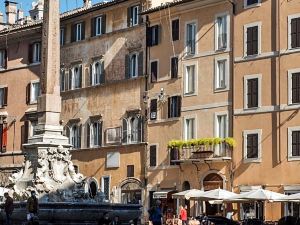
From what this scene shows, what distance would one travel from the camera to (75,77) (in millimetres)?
49406

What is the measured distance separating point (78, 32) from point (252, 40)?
44.8 ft

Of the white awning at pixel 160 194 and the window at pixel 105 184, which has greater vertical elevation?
the window at pixel 105 184

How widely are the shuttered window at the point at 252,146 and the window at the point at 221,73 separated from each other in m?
2.99

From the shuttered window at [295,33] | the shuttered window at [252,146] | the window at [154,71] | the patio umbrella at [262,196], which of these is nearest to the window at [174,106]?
the window at [154,71]

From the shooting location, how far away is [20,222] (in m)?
26.1

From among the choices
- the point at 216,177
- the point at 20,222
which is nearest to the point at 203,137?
the point at 216,177

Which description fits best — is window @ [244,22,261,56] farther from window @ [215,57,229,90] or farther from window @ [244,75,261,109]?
window @ [215,57,229,90]

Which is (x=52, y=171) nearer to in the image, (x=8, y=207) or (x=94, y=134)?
(x=8, y=207)

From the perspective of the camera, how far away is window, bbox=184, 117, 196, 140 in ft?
137

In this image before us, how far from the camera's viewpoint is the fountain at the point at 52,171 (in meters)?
25.8

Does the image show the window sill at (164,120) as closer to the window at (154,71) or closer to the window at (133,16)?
the window at (154,71)

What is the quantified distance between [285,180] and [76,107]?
16.0 m

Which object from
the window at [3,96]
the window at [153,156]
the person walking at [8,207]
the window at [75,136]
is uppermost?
the window at [3,96]

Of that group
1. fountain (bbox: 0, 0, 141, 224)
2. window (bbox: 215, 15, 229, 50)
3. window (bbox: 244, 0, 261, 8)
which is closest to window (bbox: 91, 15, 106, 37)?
window (bbox: 215, 15, 229, 50)
